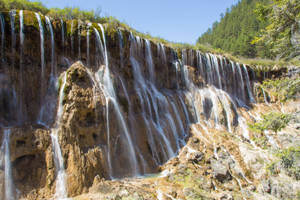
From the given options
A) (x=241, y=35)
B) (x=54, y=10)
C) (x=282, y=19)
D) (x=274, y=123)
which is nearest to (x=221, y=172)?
(x=274, y=123)

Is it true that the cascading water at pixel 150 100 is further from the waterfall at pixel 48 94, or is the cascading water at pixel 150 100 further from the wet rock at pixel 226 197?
the wet rock at pixel 226 197

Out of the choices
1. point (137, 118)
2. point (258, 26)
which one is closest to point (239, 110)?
point (137, 118)

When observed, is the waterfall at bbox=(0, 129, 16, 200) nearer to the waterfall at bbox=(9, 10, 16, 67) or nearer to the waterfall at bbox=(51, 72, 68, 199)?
the waterfall at bbox=(51, 72, 68, 199)

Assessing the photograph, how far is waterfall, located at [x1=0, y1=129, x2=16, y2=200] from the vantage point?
6082 millimetres

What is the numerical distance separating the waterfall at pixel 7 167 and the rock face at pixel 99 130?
0.03m

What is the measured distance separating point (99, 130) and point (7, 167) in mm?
3419

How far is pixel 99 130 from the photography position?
8.61 m

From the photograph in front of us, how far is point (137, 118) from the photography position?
10828mm

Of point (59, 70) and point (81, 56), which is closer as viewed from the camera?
point (59, 70)

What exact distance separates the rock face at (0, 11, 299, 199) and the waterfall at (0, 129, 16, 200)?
3 centimetres

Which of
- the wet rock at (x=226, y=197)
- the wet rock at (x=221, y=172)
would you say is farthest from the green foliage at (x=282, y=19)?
the wet rock at (x=221, y=172)

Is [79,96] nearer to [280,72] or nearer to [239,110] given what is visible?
[239,110]

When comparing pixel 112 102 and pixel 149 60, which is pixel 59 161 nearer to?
pixel 112 102

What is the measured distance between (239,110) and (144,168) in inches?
493
